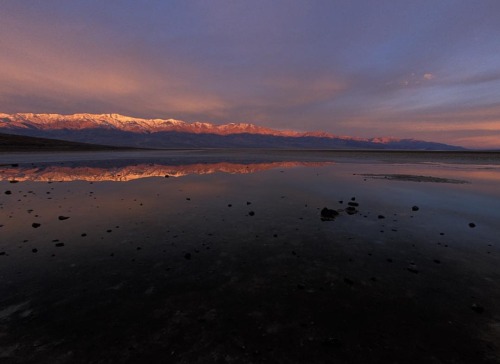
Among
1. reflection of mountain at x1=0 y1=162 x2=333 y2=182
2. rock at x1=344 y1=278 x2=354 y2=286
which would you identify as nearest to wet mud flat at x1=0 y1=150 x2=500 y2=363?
rock at x1=344 y1=278 x2=354 y2=286

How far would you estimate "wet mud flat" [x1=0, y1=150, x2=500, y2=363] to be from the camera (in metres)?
5.26

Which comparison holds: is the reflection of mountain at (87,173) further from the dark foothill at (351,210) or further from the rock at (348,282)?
the rock at (348,282)

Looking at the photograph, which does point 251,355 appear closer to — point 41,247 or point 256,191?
point 41,247

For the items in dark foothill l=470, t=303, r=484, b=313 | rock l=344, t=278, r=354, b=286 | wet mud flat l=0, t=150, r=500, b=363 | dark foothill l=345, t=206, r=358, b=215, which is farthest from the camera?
dark foothill l=345, t=206, r=358, b=215

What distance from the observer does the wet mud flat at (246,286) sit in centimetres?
526

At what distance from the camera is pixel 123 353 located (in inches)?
199

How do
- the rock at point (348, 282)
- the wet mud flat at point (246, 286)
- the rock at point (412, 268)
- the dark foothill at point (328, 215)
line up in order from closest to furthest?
the wet mud flat at point (246, 286) < the rock at point (348, 282) < the rock at point (412, 268) < the dark foothill at point (328, 215)

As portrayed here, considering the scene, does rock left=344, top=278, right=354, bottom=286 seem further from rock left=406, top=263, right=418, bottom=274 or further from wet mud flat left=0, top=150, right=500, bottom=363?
rock left=406, top=263, right=418, bottom=274

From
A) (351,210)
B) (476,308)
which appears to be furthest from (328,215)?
(476,308)

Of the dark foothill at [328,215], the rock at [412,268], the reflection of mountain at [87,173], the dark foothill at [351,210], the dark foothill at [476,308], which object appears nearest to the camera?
the dark foothill at [476,308]

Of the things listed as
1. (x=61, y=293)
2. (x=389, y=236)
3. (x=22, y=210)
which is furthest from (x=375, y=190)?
(x=22, y=210)

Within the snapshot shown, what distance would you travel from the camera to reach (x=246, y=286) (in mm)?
7621

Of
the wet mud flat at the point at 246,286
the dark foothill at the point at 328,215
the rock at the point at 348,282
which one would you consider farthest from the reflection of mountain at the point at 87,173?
the rock at the point at 348,282

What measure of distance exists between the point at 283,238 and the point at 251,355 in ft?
22.3
